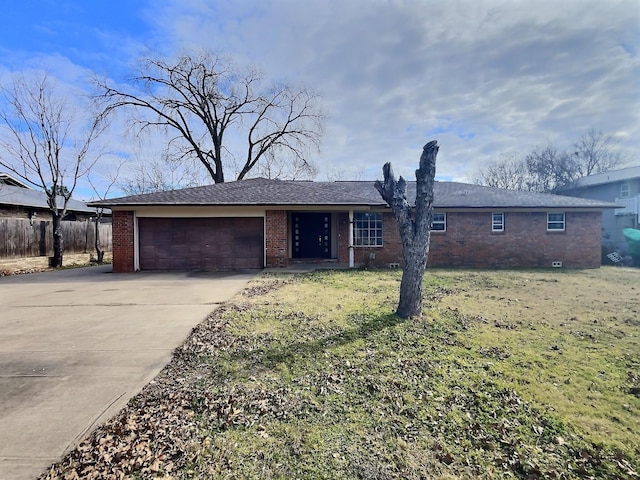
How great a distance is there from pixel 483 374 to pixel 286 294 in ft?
17.4

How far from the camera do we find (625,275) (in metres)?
12.2

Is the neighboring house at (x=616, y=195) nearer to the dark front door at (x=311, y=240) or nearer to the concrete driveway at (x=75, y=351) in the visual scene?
the dark front door at (x=311, y=240)

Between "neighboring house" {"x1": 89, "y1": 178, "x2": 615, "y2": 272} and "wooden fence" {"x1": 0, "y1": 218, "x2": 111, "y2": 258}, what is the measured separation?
4450 millimetres

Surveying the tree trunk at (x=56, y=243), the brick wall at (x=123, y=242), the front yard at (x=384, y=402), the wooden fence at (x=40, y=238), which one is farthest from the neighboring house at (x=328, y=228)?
the front yard at (x=384, y=402)

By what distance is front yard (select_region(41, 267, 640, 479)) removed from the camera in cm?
255

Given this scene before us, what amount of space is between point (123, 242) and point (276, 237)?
236 inches

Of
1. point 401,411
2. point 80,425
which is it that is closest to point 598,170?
point 401,411

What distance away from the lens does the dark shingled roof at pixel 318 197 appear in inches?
507

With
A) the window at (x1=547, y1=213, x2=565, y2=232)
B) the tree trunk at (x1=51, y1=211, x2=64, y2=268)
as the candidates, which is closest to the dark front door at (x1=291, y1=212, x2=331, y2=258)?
the window at (x1=547, y1=213, x2=565, y2=232)

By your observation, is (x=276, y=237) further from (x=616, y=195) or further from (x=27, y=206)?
(x=616, y=195)

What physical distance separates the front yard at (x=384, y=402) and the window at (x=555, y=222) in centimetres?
923

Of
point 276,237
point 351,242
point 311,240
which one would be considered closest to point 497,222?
point 351,242

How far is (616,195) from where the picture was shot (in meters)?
23.3

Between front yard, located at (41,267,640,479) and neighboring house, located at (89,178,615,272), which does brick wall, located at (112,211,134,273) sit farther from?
front yard, located at (41,267,640,479)
